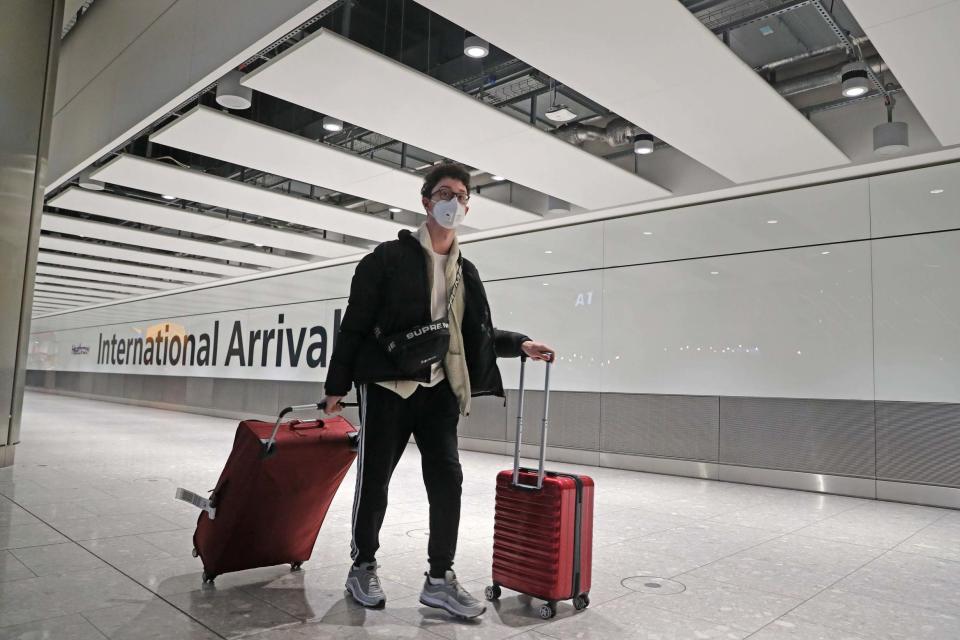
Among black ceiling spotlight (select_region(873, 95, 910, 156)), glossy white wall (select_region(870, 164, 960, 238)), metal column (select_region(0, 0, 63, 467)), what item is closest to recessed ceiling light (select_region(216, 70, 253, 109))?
metal column (select_region(0, 0, 63, 467))

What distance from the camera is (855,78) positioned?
4.80m

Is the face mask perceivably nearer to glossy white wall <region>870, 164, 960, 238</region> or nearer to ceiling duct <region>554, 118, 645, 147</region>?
ceiling duct <region>554, 118, 645, 147</region>

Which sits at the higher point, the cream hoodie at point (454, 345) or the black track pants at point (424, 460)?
the cream hoodie at point (454, 345)

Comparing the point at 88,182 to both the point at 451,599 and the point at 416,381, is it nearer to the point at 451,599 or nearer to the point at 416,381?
the point at 416,381

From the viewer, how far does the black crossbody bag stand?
7.97 ft

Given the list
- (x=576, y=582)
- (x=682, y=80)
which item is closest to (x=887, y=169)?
(x=682, y=80)

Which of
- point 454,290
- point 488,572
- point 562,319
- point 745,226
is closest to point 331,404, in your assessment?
point 454,290

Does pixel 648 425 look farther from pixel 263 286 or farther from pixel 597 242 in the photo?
pixel 263 286

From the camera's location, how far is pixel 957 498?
5660 mm

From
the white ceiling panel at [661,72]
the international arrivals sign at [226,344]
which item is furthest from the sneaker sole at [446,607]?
the international arrivals sign at [226,344]

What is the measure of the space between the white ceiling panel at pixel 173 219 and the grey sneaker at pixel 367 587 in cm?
708

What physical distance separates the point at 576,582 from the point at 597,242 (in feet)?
20.4

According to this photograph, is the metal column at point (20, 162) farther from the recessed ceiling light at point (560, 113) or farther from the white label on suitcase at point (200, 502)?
the recessed ceiling light at point (560, 113)

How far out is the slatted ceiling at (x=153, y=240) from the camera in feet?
31.0
